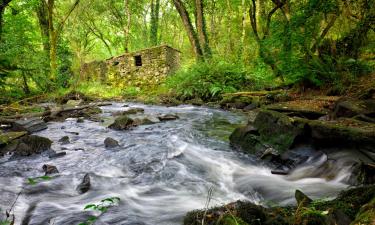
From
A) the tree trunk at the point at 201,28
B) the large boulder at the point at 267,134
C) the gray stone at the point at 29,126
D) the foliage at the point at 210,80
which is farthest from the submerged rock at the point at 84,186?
the tree trunk at the point at 201,28

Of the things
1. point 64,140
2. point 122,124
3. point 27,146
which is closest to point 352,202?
point 27,146

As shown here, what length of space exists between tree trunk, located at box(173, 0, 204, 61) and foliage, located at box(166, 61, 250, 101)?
2009 millimetres

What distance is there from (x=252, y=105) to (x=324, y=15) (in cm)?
385

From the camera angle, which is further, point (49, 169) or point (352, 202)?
point (49, 169)

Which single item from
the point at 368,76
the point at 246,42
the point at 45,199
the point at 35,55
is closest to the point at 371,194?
the point at 45,199

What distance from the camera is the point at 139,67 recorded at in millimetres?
23688

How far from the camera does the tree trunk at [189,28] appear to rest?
18.3 meters

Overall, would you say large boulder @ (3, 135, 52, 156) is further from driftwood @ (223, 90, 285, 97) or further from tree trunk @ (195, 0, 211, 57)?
tree trunk @ (195, 0, 211, 57)

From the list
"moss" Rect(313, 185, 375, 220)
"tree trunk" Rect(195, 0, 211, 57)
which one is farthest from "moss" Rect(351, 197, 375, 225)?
"tree trunk" Rect(195, 0, 211, 57)

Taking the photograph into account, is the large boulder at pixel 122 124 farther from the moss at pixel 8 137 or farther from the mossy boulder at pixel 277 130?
the mossy boulder at pixel 277 130

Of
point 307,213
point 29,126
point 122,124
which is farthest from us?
point 122,124

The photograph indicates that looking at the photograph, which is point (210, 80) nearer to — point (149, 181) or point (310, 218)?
point (149, 181)

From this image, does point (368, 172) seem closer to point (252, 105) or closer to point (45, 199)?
point (45, 199)

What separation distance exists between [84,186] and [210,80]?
39.3 feet
